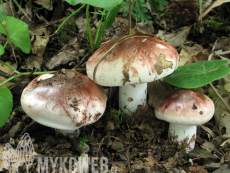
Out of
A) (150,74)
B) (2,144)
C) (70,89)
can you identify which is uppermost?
(150,74)

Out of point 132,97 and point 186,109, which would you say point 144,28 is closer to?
point 132,97

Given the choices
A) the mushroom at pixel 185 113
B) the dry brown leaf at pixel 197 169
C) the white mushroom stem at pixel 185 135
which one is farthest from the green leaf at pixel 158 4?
the dry brown leaf at pixel 197 169

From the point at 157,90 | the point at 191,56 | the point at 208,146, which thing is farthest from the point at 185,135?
the point at 191,56

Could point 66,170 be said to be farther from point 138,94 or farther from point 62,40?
point 62,40

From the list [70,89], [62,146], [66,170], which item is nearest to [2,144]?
[62,146]

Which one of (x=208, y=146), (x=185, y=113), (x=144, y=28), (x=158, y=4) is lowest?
(x=208, y=146)

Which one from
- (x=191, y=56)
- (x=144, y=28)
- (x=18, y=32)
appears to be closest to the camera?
(x=18, y=32)
